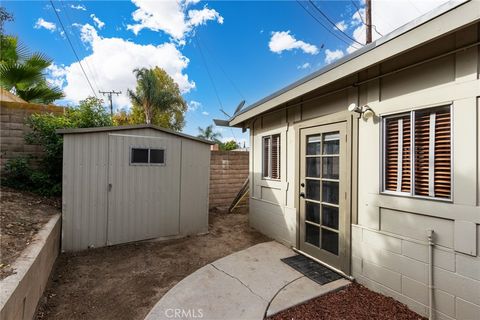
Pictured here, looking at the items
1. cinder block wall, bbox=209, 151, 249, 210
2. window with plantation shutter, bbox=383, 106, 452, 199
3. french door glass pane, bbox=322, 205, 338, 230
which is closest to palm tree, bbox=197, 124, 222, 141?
cinder block wall, bbox=209, 151, 249, 210

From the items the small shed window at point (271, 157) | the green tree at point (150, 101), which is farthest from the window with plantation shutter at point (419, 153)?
the green tree at point (150, 101)

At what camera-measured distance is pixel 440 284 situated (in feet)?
7.12

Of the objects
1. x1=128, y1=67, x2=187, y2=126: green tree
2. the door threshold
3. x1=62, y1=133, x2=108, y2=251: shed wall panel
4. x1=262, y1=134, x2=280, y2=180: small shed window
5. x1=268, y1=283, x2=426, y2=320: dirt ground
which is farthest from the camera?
x1=128, y1=67, x2=187, y2=126: green tree

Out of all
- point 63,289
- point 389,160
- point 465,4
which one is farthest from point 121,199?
point 465,4

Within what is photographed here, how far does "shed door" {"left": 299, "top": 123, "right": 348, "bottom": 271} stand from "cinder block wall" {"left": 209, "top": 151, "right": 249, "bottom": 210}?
13.2 feet

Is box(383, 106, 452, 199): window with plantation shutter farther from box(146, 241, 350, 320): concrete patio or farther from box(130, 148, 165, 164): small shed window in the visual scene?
box(130, 148, 165, 164): small shed window

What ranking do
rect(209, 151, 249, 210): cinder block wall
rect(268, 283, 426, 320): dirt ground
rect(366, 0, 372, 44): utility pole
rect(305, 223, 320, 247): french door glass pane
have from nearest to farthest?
rect(268, 283, 426, 320): dirt ground
rect(305, 223, 320, 247): french door glass pane
rect(366, 0, 372, 44): utility pole
rect(209, 151, 249, 210): cinder block wall

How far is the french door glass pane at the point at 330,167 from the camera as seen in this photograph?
3.30m

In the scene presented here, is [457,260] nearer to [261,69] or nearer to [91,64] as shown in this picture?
[261,69]

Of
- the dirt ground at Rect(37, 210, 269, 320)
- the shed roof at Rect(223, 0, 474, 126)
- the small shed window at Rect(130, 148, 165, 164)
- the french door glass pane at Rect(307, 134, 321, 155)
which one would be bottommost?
the dirt ground at Rect(37, 210, 269, 320)

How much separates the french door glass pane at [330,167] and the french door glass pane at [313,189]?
0.71ft

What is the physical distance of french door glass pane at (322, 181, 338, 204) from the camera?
330cm

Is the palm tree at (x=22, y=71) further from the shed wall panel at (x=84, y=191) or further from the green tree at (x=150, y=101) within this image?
the green tree at (x=150, y=101)

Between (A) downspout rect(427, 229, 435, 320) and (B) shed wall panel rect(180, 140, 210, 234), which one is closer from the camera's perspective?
(A) downspout rect(427, 229, 435, 320)
